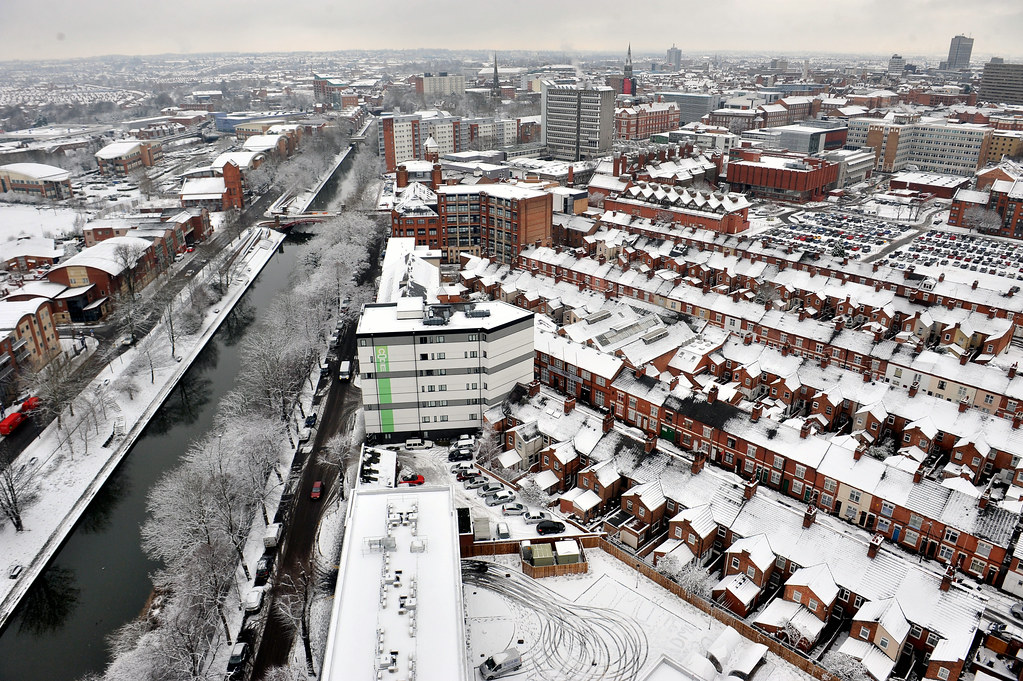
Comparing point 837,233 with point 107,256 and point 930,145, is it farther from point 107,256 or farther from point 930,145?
point 107,256

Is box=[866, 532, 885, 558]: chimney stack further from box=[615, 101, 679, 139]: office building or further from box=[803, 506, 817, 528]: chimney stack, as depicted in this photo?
box=[615, 101, 679, 139]: office building

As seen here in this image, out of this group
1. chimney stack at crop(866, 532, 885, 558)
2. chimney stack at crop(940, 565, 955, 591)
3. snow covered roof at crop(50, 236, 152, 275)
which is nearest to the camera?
chimney stack at crop(940, 565, 955, 591)

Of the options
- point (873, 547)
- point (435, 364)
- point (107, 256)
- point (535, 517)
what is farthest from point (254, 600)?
point (107, 256)

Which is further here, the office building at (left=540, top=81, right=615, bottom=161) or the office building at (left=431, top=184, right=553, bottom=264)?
the office building at (left=540, top=81, right=615, bottom=161)

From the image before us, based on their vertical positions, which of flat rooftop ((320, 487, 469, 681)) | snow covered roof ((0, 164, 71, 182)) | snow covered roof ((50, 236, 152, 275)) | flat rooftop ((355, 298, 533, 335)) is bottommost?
flat rooftop ((320, 487, 469, 681))

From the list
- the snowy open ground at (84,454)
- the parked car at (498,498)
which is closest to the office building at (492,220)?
the snowy open ground at (84,454)

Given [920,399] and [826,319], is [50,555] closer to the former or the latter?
[920,399]

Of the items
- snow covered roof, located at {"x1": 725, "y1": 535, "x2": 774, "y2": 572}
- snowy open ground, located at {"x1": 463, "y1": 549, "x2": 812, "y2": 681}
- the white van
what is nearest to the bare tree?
snowy open ground, located at {"x1": 463, "y1": 549, "x2": 812, "y2": 681}

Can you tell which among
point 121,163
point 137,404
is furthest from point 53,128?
point 137,404
